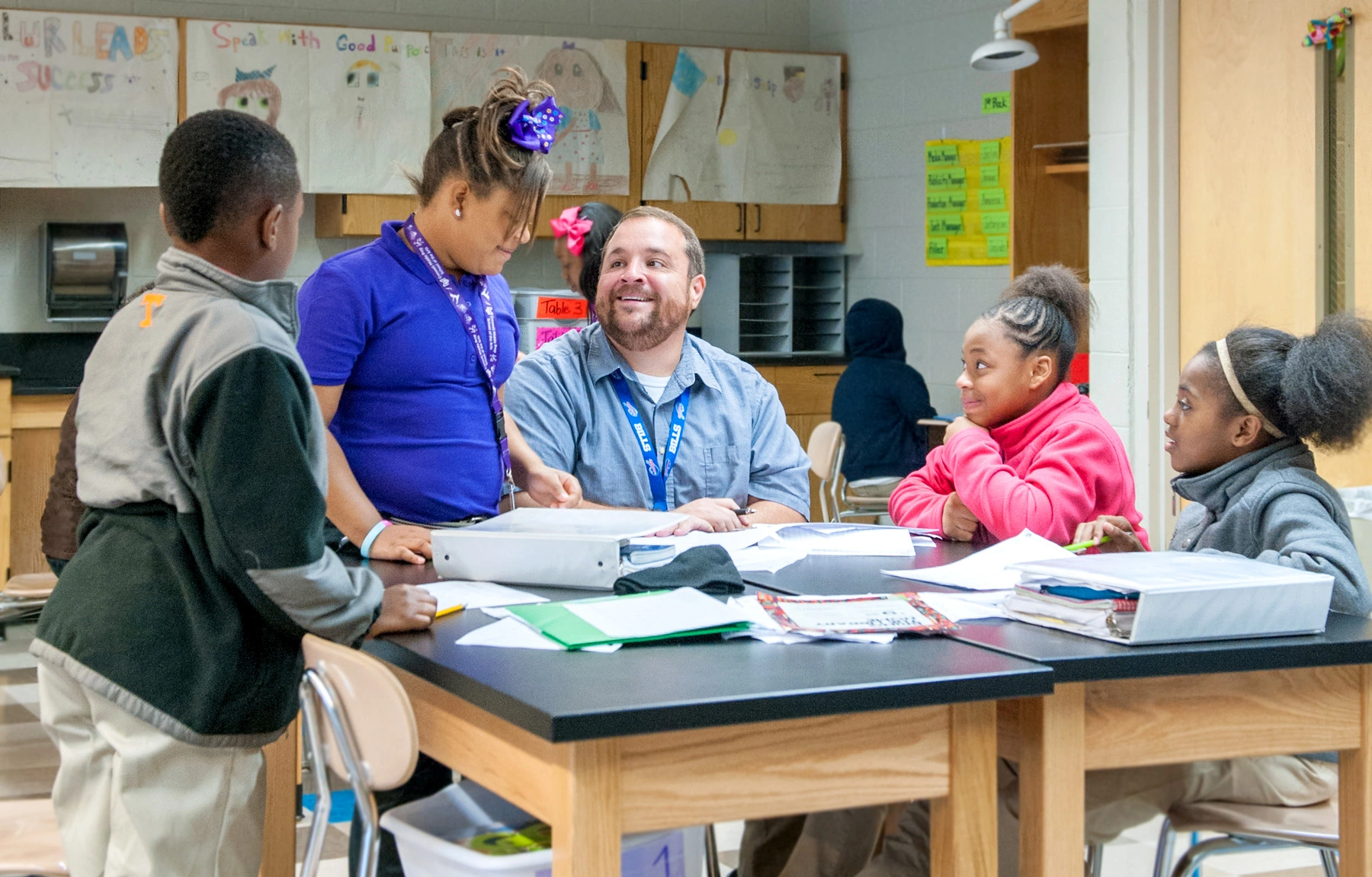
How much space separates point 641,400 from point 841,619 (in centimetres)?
101

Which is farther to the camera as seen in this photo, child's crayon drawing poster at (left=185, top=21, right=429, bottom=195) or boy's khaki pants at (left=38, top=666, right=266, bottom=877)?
child's crayon drawing poster at (left=185, top=21, right=429, bottom=195)

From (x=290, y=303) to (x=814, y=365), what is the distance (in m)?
4.97

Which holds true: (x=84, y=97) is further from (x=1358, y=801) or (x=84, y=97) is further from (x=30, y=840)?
(x=1358, y=801)

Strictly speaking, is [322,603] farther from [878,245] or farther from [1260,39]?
Answer: [878,245]

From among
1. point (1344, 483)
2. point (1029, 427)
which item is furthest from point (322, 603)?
point (1344, 483)

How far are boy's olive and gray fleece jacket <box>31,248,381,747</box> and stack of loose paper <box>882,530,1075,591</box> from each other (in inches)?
30.8

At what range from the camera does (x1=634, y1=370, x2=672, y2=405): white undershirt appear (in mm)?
2445

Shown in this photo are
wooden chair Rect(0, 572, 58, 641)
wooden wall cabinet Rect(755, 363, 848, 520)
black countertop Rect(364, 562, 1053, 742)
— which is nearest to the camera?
black countertop Rect(364, 562, 1053, 742)

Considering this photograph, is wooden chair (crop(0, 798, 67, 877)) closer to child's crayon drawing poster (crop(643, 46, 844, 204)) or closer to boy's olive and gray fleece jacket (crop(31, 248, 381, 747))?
boy's olive and gray fleece jacket (crop(31, 248, 381, 747))

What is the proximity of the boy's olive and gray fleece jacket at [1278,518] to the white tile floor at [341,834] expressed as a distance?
3.06ft

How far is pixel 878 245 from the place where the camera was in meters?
6.57

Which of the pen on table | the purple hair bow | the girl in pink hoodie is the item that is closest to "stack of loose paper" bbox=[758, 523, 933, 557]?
the girl in pink hoodie

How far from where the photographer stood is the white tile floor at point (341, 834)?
269 cm

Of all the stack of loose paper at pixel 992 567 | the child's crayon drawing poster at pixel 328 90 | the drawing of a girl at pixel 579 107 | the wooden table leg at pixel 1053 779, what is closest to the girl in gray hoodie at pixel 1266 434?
the stack of loose paper at pixel 992 567
